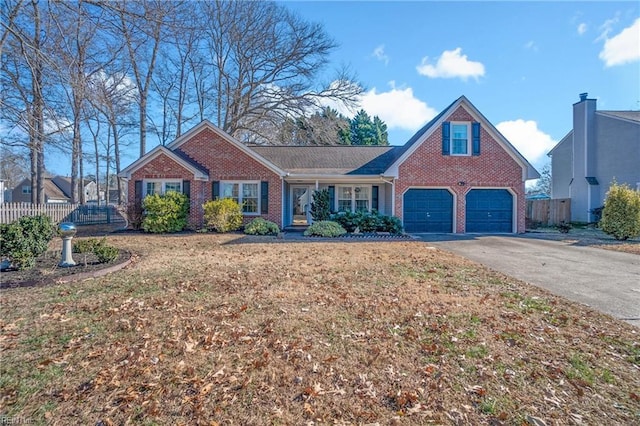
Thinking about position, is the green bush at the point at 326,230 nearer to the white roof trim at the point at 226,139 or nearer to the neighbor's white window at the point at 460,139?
the white roof trim at the point at 226,139

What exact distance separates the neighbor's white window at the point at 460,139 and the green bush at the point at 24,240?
15.4m

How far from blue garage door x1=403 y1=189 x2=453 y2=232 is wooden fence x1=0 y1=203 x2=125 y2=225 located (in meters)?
15.1

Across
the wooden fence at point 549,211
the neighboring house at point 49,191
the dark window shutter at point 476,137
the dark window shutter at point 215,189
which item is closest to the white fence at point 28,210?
the dark window shutter at point 215,189

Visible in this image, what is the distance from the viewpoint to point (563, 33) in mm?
11016

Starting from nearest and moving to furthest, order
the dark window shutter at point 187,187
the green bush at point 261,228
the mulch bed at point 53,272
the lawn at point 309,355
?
1. the lawn at point 309,355
2. the mulch bed at point 53,272
3. the green bush at point 261,228
4. the dark window shutter at point 187,187

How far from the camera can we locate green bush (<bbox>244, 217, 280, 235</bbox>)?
14.2 metres

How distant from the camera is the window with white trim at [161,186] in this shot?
15062 millimetres

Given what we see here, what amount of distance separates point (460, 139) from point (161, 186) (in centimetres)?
1438

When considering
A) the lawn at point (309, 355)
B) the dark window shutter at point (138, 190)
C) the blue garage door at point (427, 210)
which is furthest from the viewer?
the blue garage door at point (427, 210)

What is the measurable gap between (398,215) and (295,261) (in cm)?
865

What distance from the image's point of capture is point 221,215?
14.4 metres

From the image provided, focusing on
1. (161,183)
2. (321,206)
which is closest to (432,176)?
(321,206)

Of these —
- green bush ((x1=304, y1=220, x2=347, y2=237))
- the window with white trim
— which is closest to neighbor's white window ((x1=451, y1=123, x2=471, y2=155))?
green bush ((x1=304, y1=220, x2=347, y2=237))

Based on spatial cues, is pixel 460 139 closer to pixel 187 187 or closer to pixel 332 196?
pixel 332 196
